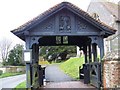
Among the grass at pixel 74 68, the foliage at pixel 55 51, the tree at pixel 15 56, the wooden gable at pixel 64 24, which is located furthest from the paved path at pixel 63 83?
the foliage at pixel 55 51

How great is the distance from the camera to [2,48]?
6512cm

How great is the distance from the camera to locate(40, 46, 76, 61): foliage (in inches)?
2162

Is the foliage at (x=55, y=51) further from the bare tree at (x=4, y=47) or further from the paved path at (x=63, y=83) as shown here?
the paved path at (x=63, y=83)

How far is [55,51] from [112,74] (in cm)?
4705

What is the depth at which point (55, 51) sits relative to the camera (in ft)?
183

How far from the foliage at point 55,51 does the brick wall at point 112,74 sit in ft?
148

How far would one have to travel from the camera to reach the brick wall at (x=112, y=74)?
8430 millimetres

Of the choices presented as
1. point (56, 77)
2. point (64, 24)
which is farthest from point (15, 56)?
point (64, 24)

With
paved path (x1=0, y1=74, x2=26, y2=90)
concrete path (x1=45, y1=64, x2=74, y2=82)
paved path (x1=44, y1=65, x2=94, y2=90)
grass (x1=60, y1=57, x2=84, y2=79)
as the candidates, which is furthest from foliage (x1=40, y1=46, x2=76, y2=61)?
paved path (x1=44, y1=65, x2=94, y2=90)

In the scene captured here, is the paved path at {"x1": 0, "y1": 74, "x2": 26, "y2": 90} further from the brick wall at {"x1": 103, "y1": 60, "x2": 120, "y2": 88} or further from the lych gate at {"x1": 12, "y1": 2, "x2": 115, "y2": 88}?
the brick wall at {"x1": 103, "y1": 60, "x2": 120, "y2": 88}

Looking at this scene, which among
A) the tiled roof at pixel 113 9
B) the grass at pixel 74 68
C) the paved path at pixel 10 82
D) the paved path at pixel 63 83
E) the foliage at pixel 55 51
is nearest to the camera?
the paved path at pixel 63 83

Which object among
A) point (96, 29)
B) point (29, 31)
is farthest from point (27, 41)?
point (96, 29)

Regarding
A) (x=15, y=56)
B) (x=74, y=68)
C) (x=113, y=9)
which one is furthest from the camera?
(x=15, y=56)

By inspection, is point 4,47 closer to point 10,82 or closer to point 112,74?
point 10,82
